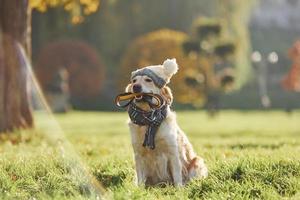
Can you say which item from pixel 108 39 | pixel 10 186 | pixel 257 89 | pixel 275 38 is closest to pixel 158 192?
pixel 10 186

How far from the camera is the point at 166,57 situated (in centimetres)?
4712

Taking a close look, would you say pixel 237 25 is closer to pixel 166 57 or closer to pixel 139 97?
pixel 166 57

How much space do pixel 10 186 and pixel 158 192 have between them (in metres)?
1.59

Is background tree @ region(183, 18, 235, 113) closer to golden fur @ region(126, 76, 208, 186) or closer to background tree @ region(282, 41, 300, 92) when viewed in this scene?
background tree @ region(282, 41, 300, 92)

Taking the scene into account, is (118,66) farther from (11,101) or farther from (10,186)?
(10,186)

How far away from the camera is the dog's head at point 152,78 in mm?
8414

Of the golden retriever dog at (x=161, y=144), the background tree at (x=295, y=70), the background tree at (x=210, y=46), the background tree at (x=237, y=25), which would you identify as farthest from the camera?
the background tree at (x=295, y=70)

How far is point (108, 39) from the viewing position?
185 feet

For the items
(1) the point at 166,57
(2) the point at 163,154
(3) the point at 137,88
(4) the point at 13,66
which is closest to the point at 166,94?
(3) the point at 137,88

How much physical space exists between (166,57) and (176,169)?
38.6m

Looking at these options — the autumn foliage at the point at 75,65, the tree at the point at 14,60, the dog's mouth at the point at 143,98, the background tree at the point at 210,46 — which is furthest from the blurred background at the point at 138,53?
the dog's mouth at the point at 143,98

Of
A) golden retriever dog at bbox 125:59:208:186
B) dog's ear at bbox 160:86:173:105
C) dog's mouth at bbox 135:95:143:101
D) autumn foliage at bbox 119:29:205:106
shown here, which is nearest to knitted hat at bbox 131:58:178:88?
golden retriever dog at bbox 125:59:208:186

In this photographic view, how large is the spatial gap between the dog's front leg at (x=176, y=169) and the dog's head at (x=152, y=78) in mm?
651

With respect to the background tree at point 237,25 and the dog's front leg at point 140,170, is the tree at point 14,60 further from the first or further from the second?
the background tree at point 237,25
